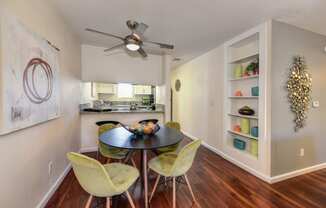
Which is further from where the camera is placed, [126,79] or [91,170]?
[126,79]

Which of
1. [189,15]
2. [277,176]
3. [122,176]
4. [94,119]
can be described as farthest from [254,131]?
[94,119]

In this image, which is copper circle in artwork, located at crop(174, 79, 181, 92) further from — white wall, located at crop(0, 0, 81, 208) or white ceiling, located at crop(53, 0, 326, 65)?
white wall, located at crop(0, 0, 81, 208)

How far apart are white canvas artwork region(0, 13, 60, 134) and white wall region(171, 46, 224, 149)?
10.3 feet

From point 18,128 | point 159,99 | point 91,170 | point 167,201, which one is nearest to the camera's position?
point 91,170

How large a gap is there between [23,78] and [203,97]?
3.69 metres

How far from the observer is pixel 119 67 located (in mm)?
3744

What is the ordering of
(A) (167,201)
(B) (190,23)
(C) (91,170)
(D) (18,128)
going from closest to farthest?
(C) (91,170) → (D) (18,128) → (A) (167,201) → (B) (190,23)

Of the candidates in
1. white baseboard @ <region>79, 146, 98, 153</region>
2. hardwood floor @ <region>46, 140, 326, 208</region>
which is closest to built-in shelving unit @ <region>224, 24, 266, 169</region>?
hardwood floor @ <region>46, 140, 326, 208</region>

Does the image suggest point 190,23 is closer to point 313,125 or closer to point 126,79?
point 126,79

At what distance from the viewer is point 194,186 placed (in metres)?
2.23

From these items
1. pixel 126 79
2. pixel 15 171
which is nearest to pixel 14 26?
pixel 15 171

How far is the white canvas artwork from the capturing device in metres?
1.17

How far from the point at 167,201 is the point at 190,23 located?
102 inches

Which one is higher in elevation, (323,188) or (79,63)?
(79,63)
